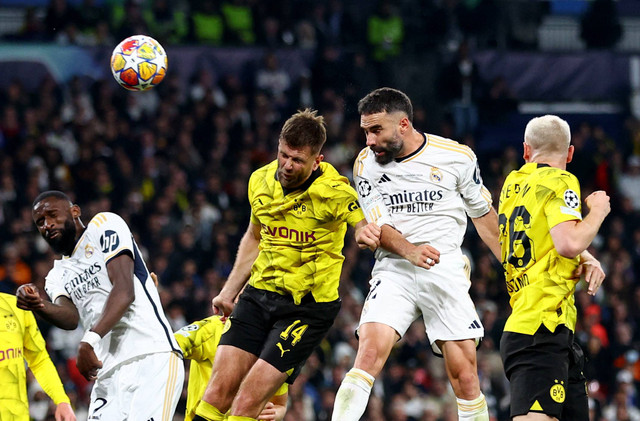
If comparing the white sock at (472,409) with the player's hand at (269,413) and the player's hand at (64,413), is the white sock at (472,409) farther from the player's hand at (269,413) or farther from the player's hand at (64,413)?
the player's hand at (64,413)

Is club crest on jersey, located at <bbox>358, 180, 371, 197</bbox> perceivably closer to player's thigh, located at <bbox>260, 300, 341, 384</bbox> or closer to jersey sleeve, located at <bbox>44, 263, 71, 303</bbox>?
player's thigh, located at <bbox>260, 300, 341, 384</bbox>

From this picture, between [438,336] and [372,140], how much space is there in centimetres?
153

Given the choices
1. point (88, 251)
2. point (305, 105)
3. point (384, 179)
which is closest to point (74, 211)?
point (88, 251)

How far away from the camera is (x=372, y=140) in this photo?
25.3ft

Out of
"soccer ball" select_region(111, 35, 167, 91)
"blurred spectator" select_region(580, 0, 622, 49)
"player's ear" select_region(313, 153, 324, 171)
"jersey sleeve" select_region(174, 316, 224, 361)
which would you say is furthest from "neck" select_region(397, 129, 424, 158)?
"blurred spectator" select_region(580, 0, 622, 49)

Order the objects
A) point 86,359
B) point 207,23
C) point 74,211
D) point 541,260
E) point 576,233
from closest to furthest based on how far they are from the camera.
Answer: point 576,233 < point 86,359 < point 541,260 < point 74,211 < point 207,23

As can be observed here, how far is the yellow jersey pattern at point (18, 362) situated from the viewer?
7852 mm

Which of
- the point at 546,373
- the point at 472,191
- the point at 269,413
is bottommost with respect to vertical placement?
the point at 269,413

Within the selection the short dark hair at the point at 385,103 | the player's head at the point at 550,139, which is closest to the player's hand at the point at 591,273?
the player's head at the point at 550,139

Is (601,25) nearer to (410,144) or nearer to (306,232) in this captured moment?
(410,144)

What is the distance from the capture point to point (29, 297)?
7.01 m

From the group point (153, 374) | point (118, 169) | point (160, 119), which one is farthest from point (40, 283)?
point (153, 374)

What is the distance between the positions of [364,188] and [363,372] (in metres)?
1.36

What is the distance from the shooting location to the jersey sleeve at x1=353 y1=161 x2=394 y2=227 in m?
7.58
